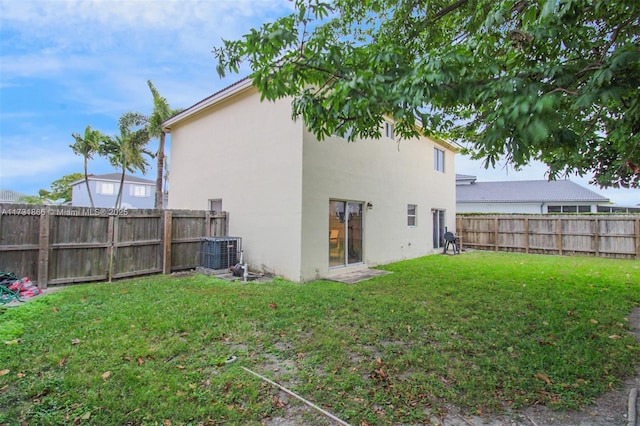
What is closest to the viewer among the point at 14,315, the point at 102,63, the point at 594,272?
the point at 14,315

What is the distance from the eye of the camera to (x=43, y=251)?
6352 mm

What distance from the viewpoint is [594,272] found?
906 centimetres

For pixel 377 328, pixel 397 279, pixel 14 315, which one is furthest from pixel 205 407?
pixel 397 279

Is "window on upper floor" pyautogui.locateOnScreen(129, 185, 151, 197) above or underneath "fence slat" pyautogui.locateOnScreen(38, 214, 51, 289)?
above

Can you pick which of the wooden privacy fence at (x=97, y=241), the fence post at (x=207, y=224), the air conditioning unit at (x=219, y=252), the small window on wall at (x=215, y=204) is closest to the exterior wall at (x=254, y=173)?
the small window on wall at (x=215, y=204)

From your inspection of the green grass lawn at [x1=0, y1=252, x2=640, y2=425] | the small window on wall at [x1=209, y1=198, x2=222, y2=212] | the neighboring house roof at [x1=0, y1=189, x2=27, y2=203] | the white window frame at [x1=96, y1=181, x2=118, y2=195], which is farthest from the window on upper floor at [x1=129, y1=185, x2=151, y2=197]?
the green grass lawn at [x1=0, y1=252, x2=640, y2=425]

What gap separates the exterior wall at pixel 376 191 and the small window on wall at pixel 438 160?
1.11 ft

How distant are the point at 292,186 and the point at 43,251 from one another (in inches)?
222

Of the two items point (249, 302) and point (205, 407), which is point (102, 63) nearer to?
point (249, 302)

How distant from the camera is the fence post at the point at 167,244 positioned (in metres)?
8.16

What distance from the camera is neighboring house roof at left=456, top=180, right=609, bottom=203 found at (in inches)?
878

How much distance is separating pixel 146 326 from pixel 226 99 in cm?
739

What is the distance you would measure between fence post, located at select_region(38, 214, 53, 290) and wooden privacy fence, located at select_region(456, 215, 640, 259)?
16742 mm

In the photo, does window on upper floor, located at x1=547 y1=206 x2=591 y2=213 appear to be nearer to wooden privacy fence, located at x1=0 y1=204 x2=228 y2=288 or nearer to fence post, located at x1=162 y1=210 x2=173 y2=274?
wooden privacy fence, located at x1=0 y1=204 x2=228 y2=288
